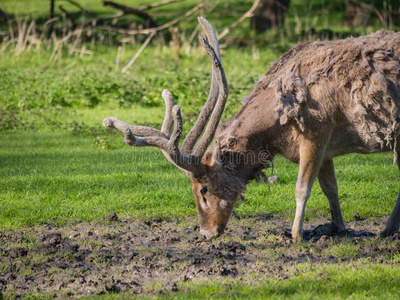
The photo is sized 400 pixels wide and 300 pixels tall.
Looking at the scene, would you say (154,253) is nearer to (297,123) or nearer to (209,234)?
(209,234)

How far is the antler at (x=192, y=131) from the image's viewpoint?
19.4 ft

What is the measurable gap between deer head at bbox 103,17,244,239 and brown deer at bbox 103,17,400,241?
1 centimetres

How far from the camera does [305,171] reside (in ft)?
20.4

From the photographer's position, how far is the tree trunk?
25.1 meters

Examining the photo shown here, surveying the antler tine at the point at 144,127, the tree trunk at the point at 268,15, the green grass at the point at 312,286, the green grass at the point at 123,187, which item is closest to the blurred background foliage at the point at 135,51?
the tree trunk at the point at 268,15

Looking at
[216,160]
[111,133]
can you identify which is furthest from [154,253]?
[111,133]

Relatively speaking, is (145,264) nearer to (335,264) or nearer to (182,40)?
(335,264)

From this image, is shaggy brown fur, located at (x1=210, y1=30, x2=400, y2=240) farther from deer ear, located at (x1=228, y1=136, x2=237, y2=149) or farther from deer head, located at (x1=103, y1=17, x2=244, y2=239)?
deer head, located at (x1=103, y1=17, x2=244, y2=239)

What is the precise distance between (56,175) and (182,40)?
13.9m

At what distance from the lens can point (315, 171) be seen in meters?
6.22

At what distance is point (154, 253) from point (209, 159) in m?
1.25

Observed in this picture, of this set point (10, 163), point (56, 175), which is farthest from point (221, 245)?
point (10, 163)

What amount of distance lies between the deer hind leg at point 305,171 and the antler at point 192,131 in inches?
41.4

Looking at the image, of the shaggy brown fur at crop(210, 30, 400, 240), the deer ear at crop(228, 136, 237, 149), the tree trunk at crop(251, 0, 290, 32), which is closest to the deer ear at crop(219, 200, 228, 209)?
the shaggy brown fur at crop(210, 30, 400, 240)
